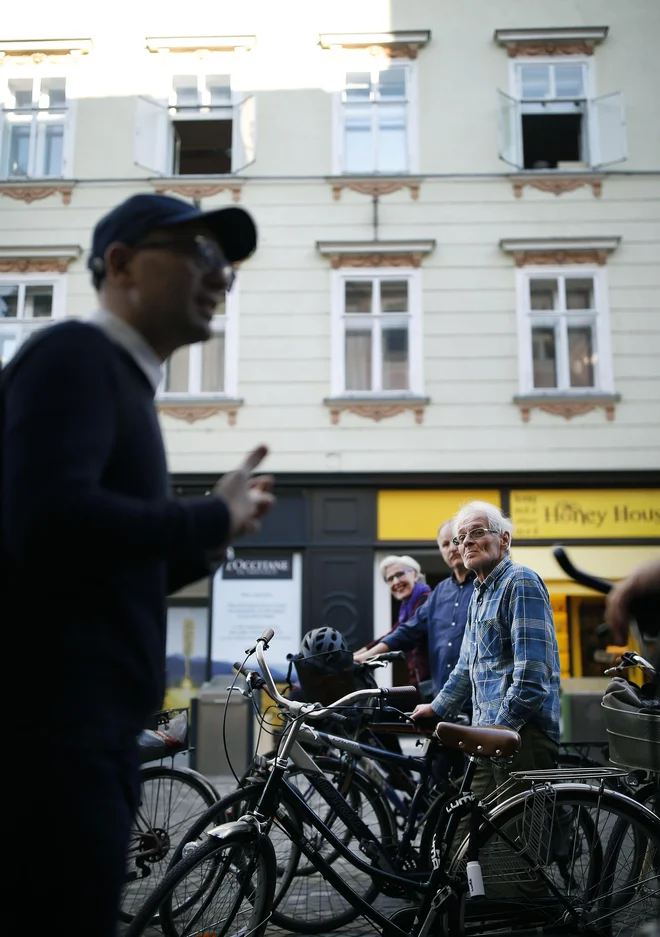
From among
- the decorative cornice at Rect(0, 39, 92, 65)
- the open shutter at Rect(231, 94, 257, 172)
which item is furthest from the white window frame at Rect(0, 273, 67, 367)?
the decorative cornice at Rect(0, 39, 92, 65)

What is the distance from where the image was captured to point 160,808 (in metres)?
4.46

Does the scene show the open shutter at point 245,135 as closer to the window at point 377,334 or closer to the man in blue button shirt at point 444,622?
the window at point 377,334

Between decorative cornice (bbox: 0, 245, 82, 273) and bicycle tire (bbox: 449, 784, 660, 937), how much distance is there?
10.7m

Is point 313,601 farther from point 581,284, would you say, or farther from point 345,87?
point 345,87

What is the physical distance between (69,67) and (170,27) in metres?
1.51

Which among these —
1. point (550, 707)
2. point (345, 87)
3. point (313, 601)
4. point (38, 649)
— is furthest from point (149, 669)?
point (345, 87)

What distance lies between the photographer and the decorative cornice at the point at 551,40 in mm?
12398

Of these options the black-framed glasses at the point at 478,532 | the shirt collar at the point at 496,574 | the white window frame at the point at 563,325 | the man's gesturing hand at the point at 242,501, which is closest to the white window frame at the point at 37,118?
the white window frame at the point at 563,325

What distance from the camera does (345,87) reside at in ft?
41.3

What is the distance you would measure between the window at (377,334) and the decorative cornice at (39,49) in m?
4.90

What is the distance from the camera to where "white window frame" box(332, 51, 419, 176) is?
12.4 metres

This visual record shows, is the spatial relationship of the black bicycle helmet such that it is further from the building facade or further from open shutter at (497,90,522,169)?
open shutter at (497,90,522,169)

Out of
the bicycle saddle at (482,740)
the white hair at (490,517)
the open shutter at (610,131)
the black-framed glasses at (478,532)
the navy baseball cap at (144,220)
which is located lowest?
the bicycle saddle at (482,740)

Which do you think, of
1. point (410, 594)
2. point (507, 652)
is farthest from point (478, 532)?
point (410, 594)
